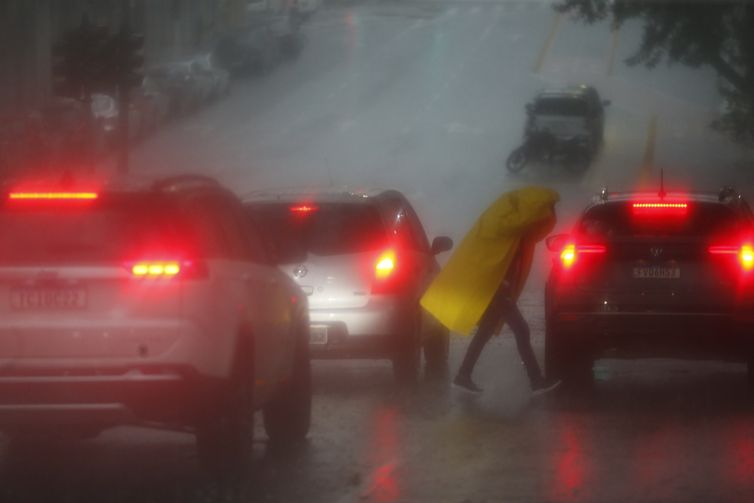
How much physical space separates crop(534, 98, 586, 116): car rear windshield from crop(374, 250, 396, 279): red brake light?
3533 cm

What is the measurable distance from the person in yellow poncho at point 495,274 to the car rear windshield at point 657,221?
19.7 inches

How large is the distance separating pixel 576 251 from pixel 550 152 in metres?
36.0

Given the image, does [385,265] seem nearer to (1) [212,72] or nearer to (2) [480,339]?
(2) [480,339]

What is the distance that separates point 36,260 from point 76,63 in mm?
28176

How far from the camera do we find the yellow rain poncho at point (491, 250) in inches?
572

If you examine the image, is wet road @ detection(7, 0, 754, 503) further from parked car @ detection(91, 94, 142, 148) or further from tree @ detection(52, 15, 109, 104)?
tree @ detection(52, 15, 109, 104)

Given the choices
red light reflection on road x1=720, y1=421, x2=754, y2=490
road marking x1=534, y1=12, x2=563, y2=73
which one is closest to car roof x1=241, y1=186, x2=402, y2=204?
red light reflection on road x1=720, y1=421, x2=754, y2=490

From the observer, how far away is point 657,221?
1414 cm

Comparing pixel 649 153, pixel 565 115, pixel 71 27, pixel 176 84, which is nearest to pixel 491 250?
pixel 565 115

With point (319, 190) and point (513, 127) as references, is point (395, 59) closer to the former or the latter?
point (513, 127)

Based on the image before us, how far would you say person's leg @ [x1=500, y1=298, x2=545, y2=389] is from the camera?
14.4 meters

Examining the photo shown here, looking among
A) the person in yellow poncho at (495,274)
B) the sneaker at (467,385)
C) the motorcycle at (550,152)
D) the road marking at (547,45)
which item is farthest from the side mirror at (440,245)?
the road marking at (547,45)

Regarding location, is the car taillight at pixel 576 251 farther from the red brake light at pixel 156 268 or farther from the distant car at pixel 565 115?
the distant car at pixel 565 115

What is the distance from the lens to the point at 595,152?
5109 centimetres
